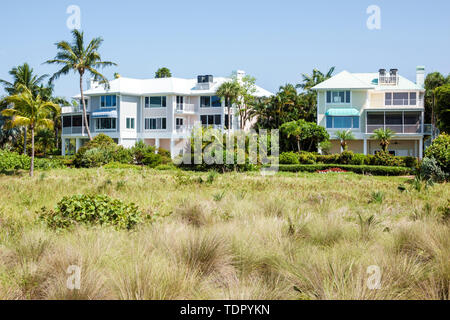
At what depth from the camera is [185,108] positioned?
164 ft

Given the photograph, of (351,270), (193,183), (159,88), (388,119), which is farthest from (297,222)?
(159,88)

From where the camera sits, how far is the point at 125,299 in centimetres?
503

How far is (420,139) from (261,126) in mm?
14952

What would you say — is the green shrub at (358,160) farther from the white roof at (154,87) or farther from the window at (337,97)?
the white roof at (154,87)

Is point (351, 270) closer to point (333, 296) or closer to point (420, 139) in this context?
point (333, 296)

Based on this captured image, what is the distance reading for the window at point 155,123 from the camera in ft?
163

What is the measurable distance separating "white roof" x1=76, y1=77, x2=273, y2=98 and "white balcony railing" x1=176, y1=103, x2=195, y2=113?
Answer: 1.21 meters

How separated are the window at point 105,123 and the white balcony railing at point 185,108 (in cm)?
655

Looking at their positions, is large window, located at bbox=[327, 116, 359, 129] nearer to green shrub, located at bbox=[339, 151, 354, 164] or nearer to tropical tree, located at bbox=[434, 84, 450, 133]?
green shrub, located at bbox=[339, 151, 354, 164]

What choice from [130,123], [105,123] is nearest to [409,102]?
[130,123]

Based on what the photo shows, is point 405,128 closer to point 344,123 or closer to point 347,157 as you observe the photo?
point 344,123

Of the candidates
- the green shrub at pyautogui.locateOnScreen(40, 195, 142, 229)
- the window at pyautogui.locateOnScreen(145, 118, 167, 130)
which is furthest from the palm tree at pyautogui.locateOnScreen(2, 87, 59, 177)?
the window at pyautogui.locateOnScreen(145, 118, 167, 130)

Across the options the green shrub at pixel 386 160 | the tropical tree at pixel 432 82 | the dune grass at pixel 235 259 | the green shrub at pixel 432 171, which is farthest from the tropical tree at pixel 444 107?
the dune grass at pixel 235 259
